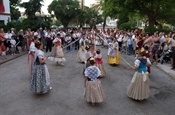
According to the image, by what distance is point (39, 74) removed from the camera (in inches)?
354

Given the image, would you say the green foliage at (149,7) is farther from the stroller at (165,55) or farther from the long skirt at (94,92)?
the long skirt at (94,92)

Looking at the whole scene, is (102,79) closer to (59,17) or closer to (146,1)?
(146,1)

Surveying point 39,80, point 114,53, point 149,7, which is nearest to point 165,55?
point 114,53

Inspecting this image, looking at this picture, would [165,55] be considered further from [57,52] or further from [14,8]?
[14,8]

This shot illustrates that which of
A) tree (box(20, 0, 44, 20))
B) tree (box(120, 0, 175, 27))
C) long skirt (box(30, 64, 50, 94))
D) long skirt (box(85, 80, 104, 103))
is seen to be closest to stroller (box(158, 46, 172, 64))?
long skirt (box(85, 80, 104, 103))

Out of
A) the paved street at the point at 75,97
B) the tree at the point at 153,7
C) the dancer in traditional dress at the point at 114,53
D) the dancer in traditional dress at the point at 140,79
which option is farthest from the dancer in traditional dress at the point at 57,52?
the tree at the point at 153,7

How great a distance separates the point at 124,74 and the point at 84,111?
5.70 meters

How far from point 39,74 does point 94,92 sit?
2065mm

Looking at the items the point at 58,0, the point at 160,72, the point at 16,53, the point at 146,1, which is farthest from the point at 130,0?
the point at 58,0

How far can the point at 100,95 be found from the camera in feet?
27.4

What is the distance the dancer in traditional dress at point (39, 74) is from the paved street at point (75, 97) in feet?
0.93

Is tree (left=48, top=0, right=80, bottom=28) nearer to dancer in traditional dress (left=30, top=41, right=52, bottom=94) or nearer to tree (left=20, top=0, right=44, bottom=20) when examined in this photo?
tree (left=20, top=0, right=44, bottom=20)

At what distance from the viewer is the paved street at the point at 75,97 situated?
26.0 feet

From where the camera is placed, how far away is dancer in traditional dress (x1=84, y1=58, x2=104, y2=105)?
807cm
